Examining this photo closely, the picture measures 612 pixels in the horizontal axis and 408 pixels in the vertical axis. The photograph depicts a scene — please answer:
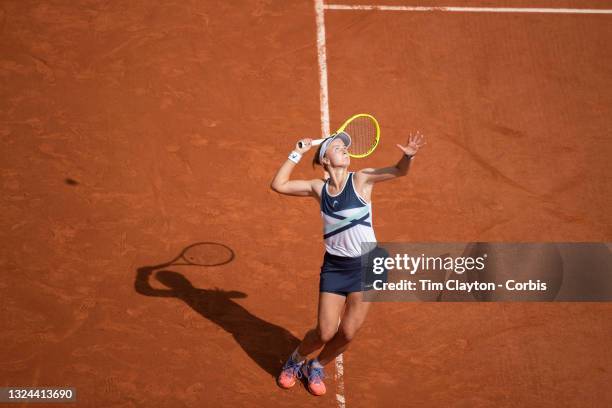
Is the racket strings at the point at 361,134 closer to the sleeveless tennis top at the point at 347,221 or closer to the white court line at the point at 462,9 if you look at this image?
the sleeveless tennis top at the point at 347,221

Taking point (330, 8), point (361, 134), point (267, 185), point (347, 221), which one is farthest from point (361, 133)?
point (330, 8)

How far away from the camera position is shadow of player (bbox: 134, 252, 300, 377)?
28.4 ft

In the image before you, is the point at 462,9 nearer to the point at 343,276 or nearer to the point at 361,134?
the point at 361,134

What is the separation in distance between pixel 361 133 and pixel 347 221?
1.16 m

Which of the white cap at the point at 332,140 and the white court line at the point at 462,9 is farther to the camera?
the white court line at the point at 462,9

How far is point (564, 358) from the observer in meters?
8.64

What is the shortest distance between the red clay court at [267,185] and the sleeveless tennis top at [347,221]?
1653 millimetres

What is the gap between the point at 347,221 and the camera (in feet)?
24.4

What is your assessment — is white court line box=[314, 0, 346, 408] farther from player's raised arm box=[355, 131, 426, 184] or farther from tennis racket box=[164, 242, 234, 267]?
player's raised arm box=[355, 131, 426, 184]

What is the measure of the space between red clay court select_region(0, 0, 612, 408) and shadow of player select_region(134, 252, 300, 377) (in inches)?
1.0

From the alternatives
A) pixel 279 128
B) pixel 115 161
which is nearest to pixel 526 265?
pixel 279 128

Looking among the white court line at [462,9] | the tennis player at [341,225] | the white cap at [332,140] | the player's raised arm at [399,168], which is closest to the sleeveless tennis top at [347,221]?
the tennis player at [341,225]

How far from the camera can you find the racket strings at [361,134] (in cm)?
803

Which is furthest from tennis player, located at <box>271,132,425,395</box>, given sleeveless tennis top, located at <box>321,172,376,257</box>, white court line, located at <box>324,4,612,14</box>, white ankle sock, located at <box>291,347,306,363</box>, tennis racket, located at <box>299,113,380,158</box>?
white court line, located at <box>324,4,612,14</box>
